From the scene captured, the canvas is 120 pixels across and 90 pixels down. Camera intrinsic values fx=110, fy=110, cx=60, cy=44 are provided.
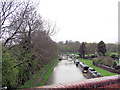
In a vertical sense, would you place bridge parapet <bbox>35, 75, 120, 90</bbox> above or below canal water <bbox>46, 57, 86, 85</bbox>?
above

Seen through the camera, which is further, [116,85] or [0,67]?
[0,67]

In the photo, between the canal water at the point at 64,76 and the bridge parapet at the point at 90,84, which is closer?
the bridge parapet at the point at 90,84

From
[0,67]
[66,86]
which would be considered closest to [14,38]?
[0,67]

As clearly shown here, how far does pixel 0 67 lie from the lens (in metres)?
4.66

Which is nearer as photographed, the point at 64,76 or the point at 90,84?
the point at 90,84

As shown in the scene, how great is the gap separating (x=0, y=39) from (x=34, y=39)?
2854 mm

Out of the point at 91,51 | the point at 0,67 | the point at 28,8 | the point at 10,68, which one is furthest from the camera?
the point at 91,51

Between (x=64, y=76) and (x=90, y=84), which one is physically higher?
(x=90, y=84)

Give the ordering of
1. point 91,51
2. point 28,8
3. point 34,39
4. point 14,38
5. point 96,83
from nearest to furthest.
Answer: point 96,83 < point 14,38 < point 28,8 < point 34,39 < point 91,51

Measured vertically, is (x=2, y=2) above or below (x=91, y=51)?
above

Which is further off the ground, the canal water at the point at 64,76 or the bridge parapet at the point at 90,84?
the bridge parapet at the point at 90,84

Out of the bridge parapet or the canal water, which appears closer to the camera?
the bridge parapet

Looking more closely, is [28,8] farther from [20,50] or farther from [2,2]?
[20,50]

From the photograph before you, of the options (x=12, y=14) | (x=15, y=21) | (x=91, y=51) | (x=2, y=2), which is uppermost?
(x=2, y=2)
